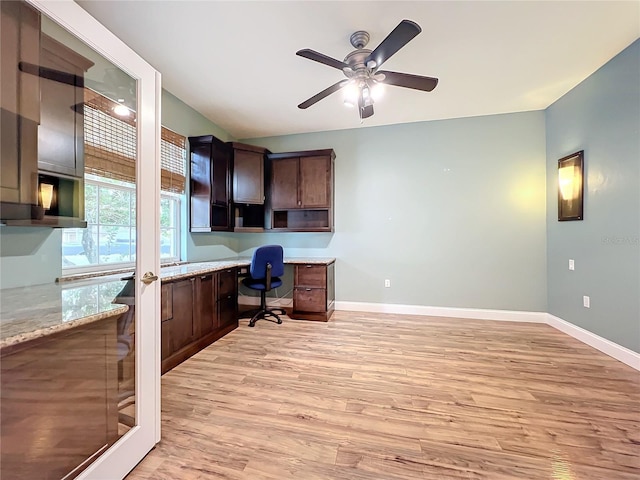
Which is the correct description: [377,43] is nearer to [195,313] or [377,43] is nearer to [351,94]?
[351,94]

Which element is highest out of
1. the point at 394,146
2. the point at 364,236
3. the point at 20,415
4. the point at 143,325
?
the point at 394,146

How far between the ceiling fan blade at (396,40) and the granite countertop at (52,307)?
7.28ft

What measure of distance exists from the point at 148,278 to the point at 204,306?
154 centimetres

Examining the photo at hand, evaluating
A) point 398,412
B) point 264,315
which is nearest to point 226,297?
point 264,315

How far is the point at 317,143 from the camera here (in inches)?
171

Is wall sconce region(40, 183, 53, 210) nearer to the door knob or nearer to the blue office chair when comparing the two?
the door knob

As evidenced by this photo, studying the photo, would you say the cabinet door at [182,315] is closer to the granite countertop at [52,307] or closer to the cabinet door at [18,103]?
the granite countertop at [52,307]

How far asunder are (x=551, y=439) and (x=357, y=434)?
1115mm

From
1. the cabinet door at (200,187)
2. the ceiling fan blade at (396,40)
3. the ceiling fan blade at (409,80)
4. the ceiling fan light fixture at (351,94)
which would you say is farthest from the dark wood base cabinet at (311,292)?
the ceiling fan blade at (396,40)

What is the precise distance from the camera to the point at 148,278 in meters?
1.41

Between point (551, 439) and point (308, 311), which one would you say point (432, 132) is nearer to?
point (308, 311)

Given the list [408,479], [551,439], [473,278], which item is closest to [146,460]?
[408,479]

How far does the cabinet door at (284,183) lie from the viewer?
409 centimetres

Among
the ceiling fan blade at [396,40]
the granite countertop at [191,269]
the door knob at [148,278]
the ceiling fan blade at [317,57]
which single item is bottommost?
the granite countertop at [191,269]
